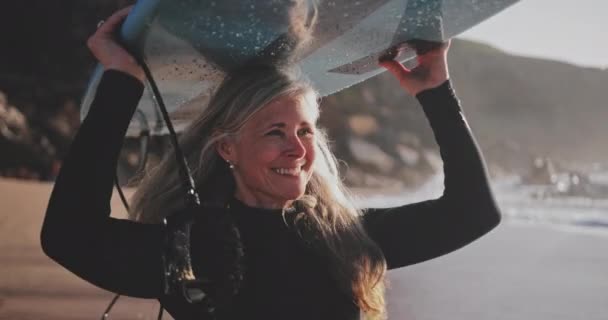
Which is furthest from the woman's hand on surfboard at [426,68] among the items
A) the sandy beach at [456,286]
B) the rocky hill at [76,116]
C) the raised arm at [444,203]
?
the sandy beach at [456,286]

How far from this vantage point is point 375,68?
1.78m

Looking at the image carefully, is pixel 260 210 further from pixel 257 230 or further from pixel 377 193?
pixel 377 193

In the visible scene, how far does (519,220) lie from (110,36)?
1093 cm

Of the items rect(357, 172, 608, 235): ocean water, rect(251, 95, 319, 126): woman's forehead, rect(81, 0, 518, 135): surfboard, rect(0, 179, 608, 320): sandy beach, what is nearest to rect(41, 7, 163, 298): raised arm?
rect(81, 0, 518, 135): surfboard

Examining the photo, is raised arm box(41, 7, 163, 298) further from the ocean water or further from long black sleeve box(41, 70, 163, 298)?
the ocean water

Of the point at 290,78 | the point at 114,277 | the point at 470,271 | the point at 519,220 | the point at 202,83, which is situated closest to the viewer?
the point at 114,277

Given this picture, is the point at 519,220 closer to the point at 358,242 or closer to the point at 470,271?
the point at 470,271

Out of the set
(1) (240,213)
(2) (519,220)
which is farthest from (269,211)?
(2) (519,220)

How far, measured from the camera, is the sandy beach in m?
4.35

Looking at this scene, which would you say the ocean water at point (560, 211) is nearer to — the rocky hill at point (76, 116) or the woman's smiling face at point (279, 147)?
the rocky hill at point (76, 116)

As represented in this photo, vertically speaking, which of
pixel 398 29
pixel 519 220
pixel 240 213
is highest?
pixel 398 29

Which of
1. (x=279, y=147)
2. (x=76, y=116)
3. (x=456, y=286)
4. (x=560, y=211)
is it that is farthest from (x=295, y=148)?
(x=76, y=116)

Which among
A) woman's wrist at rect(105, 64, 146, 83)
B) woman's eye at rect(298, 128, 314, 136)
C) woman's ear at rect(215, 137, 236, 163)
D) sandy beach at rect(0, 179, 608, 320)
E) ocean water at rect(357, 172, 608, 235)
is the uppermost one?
woman's wrist at rect(105, 64, 146, 83)

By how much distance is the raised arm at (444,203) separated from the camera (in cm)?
161
